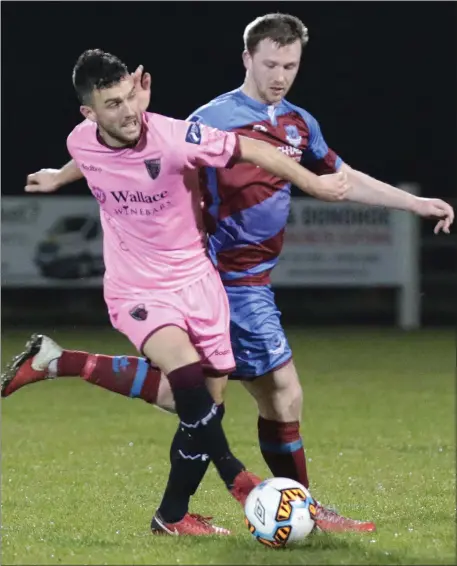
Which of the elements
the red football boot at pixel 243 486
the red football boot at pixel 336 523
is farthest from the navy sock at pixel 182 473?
the red football boot at pixel 336 523

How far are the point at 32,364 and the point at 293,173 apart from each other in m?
1.65

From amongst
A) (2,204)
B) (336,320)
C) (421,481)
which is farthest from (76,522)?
(336,320)

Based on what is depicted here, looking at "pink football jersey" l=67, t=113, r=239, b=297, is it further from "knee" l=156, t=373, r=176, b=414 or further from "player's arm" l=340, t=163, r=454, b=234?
"player's arm" l=340, t=163, r=454, b=234

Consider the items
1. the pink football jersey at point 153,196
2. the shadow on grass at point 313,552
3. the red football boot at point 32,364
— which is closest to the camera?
the shadow on grass at point 313,552

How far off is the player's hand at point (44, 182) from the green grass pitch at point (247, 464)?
1506mm

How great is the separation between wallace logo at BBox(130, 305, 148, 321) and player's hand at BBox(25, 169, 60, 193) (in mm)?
741

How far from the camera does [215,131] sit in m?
5.19

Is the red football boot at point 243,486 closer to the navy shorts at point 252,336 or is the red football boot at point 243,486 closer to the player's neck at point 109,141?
the navy shorts at point 252,336

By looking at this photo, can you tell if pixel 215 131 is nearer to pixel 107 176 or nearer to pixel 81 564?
pixel 107 176

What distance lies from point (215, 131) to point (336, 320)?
14084 millimetres

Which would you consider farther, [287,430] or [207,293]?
[287,430]

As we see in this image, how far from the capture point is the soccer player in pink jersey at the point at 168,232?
202 inches

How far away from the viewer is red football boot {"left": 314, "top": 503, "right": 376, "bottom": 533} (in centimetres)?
559

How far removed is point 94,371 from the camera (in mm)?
5848
